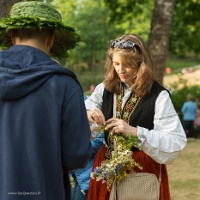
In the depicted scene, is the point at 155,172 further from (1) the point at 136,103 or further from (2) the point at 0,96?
(2) the point at 0,96

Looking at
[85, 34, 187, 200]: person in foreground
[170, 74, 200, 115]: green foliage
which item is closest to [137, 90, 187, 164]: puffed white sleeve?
[85, 34, 187, 200]: person in foreground

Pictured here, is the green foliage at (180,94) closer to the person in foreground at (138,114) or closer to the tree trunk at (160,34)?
the tree trunk at (160,34)

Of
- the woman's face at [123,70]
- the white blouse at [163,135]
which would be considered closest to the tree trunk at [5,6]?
the woman's face at [123,70]

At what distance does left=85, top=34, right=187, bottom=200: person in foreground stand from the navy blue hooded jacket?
561mm

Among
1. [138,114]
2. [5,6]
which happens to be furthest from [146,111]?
[5,6]

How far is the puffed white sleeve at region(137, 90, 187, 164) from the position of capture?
2.57 metres

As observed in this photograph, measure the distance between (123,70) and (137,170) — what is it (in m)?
0.60

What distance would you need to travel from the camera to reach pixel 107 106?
285cm

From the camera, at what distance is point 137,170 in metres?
2.74

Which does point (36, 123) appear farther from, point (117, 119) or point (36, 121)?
point (117, 119)

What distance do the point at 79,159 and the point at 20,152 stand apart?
10.4 inches

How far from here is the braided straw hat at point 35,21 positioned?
2066 mm

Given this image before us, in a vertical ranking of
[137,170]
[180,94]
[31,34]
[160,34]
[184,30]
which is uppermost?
[31,34]

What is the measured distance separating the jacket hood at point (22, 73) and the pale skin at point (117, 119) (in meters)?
0.59
